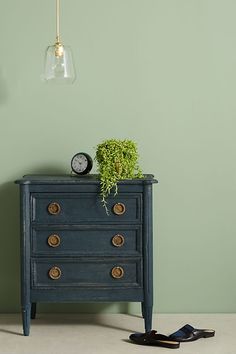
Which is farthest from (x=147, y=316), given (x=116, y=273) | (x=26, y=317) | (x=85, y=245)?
(x=26, y=317)

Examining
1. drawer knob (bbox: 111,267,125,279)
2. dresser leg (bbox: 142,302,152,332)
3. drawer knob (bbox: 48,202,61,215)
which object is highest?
drawer knob (bbox: 48,202,61,215)

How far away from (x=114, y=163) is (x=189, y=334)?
103 centimetres

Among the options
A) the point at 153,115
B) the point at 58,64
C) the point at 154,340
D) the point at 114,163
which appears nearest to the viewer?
the point at 154,340

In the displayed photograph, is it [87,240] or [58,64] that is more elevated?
[58,64]

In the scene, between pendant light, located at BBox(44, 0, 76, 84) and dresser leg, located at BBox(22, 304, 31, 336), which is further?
pendant light, located at BBox(44, 0, 76, 84)

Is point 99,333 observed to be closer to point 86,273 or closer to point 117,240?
point 86,273

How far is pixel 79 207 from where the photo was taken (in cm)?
418

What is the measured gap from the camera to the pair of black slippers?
158 inches

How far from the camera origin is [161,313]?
468cm

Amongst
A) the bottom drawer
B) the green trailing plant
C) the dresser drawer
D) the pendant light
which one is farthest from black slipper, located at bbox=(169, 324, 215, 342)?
the pendant light

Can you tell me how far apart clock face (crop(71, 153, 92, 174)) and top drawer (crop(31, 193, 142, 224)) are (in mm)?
224

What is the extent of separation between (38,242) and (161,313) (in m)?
0.99

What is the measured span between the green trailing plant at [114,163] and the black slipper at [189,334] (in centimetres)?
80

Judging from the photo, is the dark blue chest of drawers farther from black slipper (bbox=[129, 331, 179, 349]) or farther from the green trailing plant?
black slipper (bbox=[129, 331, 179, 349])
